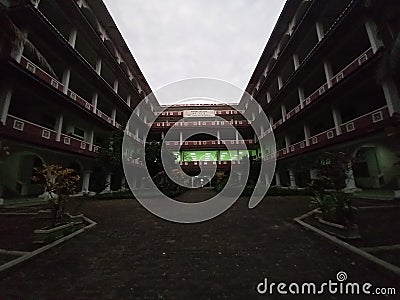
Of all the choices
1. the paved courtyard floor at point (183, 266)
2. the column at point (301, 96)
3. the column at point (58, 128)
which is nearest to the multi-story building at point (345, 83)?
the column at point (301, 96)

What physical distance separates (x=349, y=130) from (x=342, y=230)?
33.6 ft

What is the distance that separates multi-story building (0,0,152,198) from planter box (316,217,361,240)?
26.2ft

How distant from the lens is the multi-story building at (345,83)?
970 cm

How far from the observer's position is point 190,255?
4.29 meters

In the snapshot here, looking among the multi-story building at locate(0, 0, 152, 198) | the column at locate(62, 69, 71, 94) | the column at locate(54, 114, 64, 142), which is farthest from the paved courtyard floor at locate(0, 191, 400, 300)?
the column at locate(62, 69, 71, 94)

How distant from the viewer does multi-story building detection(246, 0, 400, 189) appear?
9703 mm

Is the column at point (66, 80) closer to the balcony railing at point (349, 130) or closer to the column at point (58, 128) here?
the column at point (58, 128)

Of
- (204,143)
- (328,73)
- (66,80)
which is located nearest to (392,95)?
(328,73)

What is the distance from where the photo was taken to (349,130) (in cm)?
1274

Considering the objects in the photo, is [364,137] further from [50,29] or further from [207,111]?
[207,111]

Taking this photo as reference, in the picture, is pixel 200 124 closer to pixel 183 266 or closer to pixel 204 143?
pixel 204 143

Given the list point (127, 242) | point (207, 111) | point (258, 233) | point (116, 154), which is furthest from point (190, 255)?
point (207, 111)

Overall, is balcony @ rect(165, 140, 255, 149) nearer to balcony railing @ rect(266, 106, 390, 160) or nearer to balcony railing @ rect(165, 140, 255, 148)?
balcony railing @ rect(165, 140, 255, 148)

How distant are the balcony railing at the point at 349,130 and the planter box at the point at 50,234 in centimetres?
1333
